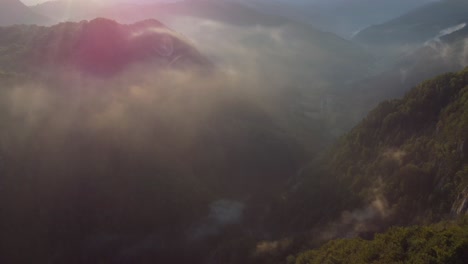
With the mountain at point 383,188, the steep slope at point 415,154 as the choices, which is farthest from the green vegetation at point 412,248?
the steep slope at point 415,154

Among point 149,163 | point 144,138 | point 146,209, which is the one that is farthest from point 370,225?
point 144,138

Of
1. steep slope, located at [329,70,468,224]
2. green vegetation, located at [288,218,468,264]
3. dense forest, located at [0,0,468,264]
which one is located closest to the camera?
green vegetation, located at [288,218,468,264]

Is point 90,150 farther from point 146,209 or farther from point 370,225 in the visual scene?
point 370,225

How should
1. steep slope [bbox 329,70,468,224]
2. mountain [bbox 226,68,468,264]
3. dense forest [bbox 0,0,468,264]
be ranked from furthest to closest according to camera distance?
dense forest [bbox 0,0,468,264] → steep slope [bbox 329,70,468,224] → mountain [bbox 226,68,468,264]

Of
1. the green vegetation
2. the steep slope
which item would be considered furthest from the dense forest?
the green vegetation

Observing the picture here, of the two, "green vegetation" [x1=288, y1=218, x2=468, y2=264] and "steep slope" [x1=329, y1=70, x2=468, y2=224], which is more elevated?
"steep slope" [x1=329, y1=70, x2=468, y2=224]

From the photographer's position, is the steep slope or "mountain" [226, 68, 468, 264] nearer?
"mountain" [226, 68, 468, 264]

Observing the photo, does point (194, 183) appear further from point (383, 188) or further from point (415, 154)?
point (415, 154)

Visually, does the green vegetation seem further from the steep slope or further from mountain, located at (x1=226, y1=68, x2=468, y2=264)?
the steep slope
